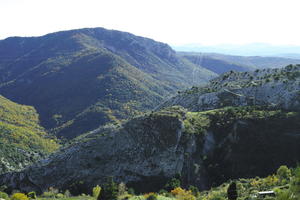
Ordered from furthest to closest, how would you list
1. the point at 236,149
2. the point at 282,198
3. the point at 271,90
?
1. the point at 271,90
2. the point at 236,149
3. the point at 282,198

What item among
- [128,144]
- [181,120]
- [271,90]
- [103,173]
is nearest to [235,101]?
[271,90]

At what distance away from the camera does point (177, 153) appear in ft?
312

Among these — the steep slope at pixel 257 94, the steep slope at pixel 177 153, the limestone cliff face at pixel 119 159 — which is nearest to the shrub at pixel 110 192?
the steep slope at pixel 177 153

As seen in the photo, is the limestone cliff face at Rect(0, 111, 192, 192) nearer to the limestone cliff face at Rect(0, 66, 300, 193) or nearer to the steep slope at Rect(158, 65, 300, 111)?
the limestone cliff face at Rect(0, 66, 300, 193)

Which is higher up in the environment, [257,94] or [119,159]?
[257,94]

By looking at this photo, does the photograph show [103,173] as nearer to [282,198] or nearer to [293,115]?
[293,115]

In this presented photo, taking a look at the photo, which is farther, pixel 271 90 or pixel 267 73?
pixel 267 73

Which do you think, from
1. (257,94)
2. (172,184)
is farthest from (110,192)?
(257,94)

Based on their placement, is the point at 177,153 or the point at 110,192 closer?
the point at 110,192

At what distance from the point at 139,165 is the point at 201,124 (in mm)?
25858

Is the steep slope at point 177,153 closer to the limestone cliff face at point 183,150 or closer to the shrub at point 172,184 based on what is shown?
the limestone cliff face at point 183,150

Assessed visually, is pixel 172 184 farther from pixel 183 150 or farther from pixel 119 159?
pixel 119 159

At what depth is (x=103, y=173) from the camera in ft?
311

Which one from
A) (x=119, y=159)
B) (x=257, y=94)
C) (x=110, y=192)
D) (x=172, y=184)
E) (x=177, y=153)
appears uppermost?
(x=257, y=94)
